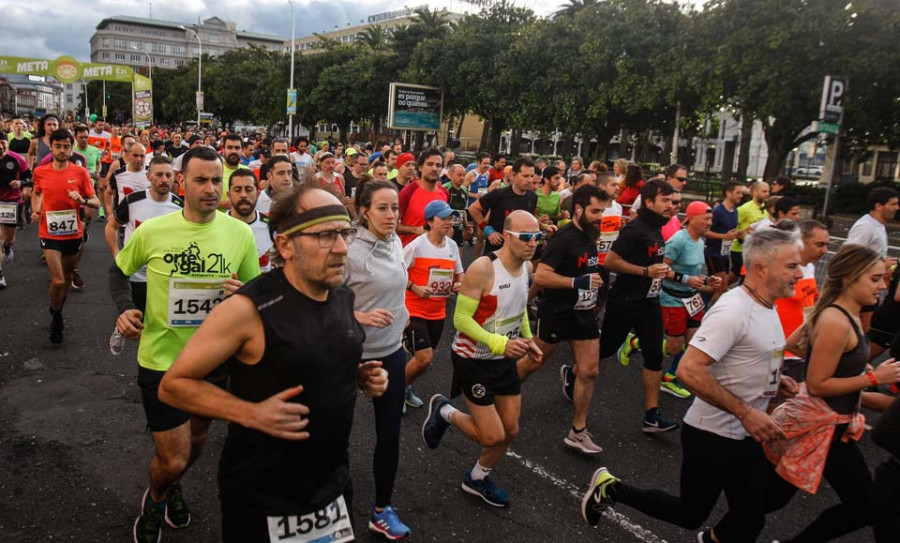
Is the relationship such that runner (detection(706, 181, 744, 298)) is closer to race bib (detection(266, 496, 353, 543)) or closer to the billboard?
race bib (detection(266, 496, 353, 543))

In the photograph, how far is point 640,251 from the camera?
541cm

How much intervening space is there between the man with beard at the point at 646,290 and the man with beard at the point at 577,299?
410 millimetres

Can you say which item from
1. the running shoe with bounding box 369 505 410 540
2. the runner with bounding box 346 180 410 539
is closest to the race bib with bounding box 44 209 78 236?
the runner with bounding box 346 180 410 539

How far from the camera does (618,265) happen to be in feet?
17.7

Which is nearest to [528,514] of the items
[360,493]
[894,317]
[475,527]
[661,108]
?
[475,527]

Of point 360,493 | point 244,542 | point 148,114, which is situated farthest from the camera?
point 148,114

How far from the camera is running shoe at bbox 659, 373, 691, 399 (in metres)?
6.25

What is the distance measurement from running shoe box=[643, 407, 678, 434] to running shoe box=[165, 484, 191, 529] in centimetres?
348

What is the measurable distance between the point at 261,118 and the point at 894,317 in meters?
68.7

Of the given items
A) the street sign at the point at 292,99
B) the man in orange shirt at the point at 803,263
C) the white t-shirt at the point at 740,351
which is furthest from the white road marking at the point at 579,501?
the street sign at the point at 292,99

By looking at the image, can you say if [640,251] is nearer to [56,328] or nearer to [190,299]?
[190,299]

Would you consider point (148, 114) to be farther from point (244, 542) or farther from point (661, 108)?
point (244, 542)

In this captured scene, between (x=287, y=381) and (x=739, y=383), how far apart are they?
83.7 inches

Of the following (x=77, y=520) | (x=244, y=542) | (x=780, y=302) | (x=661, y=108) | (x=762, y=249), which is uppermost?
(x=661, y=108)
